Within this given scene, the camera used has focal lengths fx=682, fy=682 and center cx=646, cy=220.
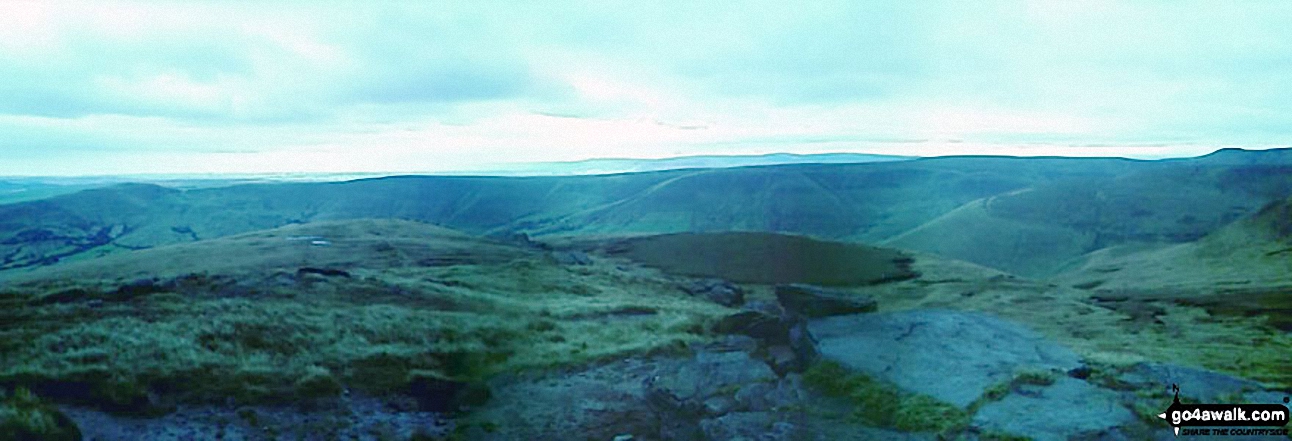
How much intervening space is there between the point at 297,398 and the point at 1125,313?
51.2 meters

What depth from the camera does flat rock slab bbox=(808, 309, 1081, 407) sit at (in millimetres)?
24016

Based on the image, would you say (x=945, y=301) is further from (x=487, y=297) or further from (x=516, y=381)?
(x=516, y=381)

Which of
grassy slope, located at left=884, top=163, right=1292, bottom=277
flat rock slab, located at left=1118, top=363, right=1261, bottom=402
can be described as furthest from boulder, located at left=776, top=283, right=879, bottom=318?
grassy slope, located at left=884, top=163, right=1292, bottom=277

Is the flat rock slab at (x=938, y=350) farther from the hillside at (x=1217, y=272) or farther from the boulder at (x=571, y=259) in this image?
the boulder at (x=571, y=259)

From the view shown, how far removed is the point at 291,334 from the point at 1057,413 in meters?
25.4

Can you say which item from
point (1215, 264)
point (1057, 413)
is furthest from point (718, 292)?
point (1215, 264)

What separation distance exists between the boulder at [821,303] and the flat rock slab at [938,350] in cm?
281

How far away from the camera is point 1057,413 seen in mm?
19781

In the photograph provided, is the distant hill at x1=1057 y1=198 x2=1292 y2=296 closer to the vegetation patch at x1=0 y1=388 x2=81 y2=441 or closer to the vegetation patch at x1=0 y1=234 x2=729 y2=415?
the vegetation patch at x1=0 y1=234 x2=729 y2=415

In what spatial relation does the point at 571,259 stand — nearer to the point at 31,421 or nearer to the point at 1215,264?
the point at 31,421

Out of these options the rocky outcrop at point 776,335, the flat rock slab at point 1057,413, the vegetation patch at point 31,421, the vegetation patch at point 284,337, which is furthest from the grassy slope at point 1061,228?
the vegetation patch at point 31,421

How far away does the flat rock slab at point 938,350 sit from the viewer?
24.0 m

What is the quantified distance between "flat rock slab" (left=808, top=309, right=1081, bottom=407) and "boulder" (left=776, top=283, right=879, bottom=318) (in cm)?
281

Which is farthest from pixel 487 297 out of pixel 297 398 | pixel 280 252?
pixel 280 252
